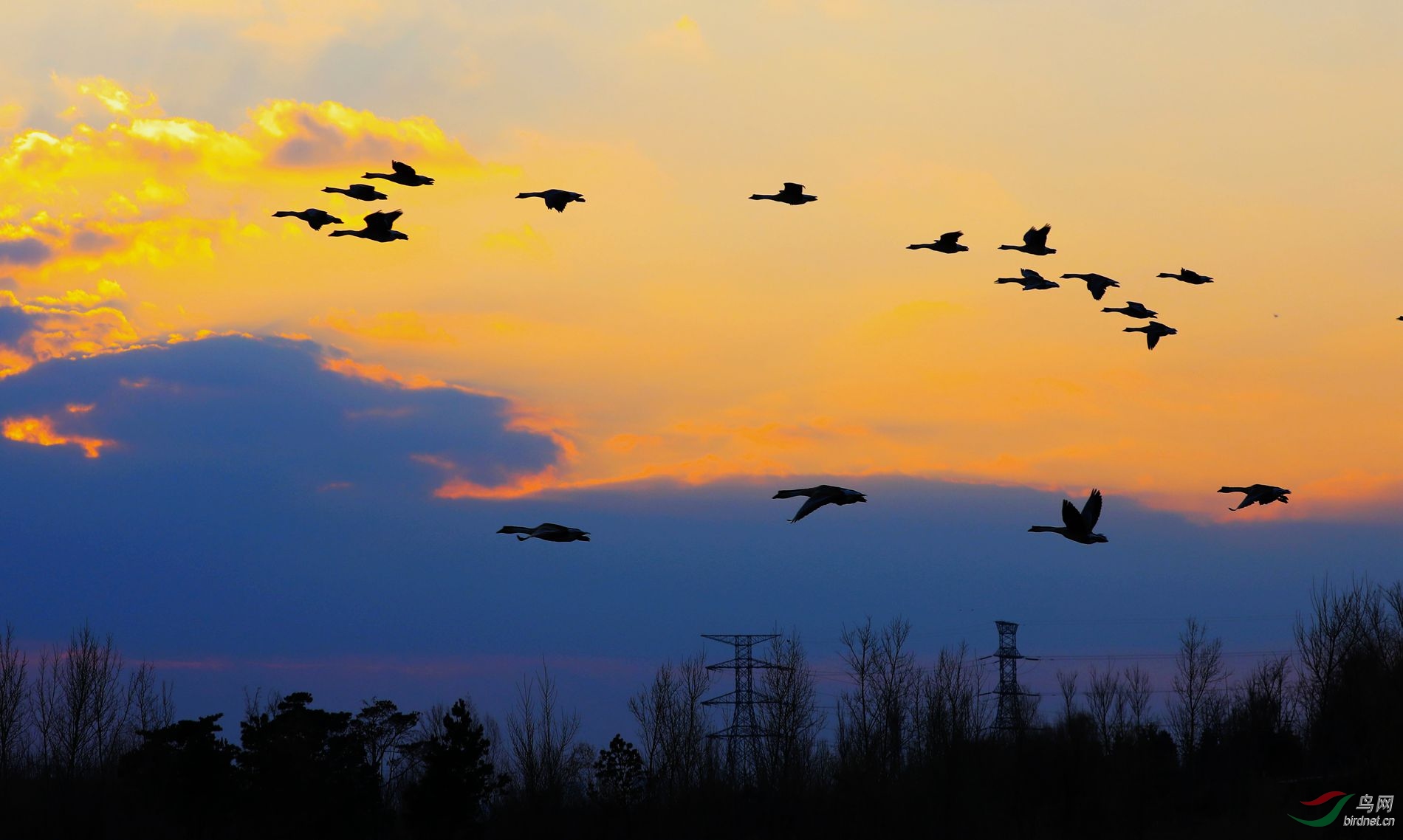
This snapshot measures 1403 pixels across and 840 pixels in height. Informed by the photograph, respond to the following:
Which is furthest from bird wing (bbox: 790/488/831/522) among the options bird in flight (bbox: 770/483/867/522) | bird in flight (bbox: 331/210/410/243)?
bird in flight (bbox: 331/210/410/243)

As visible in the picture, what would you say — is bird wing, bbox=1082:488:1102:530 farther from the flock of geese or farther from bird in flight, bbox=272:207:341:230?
bird in flight, bbox=272:207:341:230

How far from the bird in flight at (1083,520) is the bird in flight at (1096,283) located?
8.94m

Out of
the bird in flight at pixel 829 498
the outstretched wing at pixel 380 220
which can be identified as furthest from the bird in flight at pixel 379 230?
the bird in flight at pixel 829 498

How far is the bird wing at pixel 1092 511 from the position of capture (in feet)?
71.9

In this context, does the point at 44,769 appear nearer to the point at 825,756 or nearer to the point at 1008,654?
the point at 825,756

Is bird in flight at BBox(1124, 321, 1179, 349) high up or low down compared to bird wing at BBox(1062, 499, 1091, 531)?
up

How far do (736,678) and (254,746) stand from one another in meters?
25.2

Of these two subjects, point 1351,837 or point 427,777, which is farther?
→ point 427,777

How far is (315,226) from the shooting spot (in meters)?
25.7

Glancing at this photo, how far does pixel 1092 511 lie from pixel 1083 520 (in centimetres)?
32

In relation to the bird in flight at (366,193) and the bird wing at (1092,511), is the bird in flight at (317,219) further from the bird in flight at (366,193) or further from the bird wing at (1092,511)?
the bird wing at (1092,511)

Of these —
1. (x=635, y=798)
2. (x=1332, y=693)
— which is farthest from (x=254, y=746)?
(x=1332, y=693)

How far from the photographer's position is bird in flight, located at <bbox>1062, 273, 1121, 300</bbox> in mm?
29953

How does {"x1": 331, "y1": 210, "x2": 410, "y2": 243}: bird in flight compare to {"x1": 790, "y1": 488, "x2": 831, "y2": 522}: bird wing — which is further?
{"x1": 331, "y1": 210, "x2": 410, "y2": 243}: bird in flight
